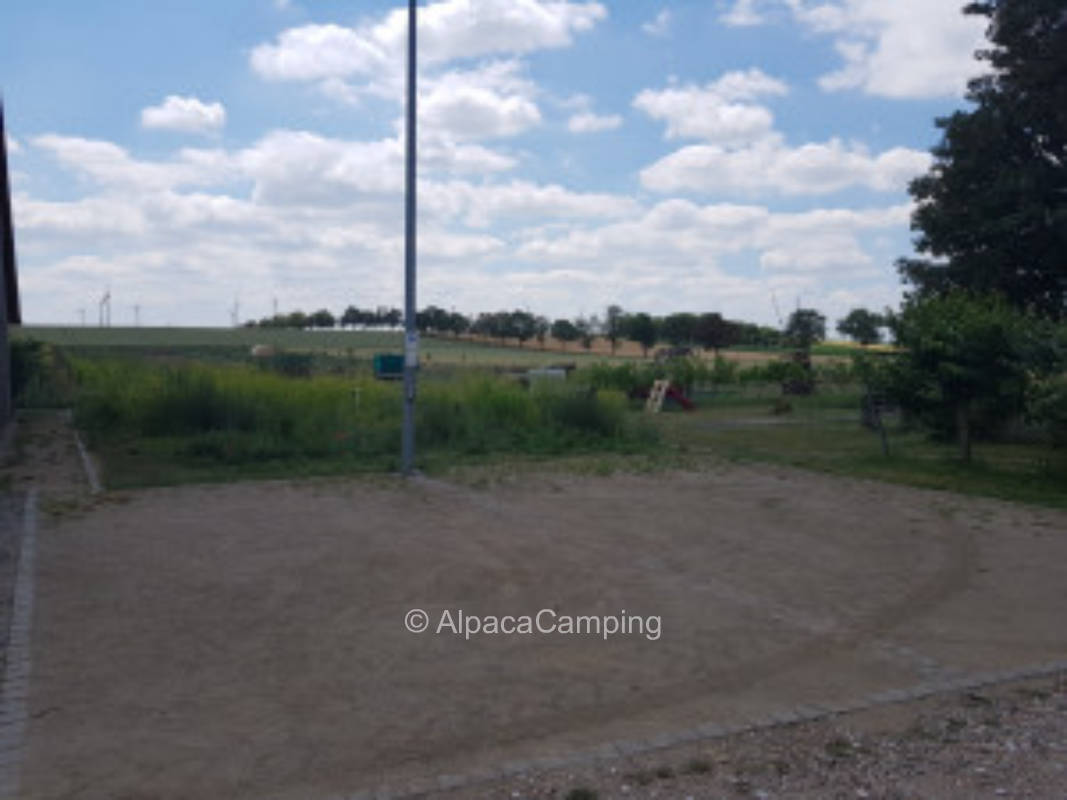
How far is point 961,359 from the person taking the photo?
15.5 meters

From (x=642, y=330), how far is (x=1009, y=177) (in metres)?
77.2

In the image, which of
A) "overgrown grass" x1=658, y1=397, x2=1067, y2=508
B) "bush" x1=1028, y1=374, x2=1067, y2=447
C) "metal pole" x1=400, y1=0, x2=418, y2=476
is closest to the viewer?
"bush" x1=1028, y1=374, x2=1067, y2=447

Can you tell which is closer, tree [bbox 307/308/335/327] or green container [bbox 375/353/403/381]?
green container [bbox 375/353/403/381]

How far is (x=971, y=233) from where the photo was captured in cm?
2123

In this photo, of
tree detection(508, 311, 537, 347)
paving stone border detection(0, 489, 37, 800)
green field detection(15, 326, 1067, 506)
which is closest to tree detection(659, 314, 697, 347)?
tree detection(508, 311, 537, 347)

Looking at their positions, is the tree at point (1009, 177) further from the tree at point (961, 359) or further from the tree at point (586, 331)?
the tree at point (586, 331)

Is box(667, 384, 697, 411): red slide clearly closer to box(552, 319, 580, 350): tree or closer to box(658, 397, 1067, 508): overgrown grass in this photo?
box(658, 397, 1067, 508): overgrown grass

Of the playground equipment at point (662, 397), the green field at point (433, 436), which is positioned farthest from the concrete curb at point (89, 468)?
the playground equipment at point (662, 397)

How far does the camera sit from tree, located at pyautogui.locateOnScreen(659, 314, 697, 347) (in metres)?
92.9

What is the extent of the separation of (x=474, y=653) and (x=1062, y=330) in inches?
443

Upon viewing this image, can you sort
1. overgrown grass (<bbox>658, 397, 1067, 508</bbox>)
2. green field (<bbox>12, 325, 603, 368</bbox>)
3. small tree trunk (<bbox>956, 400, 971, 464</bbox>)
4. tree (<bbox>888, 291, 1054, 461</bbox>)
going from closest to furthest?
overgrown grass (<bbox>658, 397, 1067, 508</bbox>) → tree (<bbox>888, 291, 1054, 461</bbox>) → small tree trunk (<bbox>956, 400, 971, 464</bbox>) → green field (<bbox>12, 325, 603, 368</bbox>)

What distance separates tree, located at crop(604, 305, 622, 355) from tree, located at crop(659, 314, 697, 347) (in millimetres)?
5777

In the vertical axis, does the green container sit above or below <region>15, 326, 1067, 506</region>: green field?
above

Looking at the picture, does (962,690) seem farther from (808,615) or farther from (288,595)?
(288,595)
